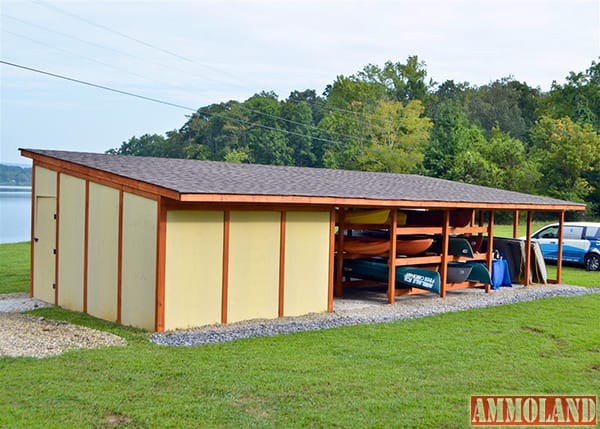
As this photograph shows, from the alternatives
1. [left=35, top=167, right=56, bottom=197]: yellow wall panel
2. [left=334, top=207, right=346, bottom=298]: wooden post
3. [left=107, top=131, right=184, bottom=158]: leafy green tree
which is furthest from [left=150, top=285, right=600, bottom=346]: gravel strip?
[left=107, top=131, right=184, bottom=158]: leafy green tree

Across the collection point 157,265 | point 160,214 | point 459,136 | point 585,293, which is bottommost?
point 585,293

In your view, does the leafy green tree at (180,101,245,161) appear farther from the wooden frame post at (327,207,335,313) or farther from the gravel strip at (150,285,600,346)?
the wooden frame post at (327,207,335,313)

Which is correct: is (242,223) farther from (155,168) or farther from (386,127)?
(386,127)

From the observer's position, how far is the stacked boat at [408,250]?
13648 millimetres

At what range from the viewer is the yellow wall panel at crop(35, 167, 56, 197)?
11891mm

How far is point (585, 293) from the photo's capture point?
1549 cm

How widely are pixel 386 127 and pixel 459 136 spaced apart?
238 inches

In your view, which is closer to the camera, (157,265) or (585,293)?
(157,265)

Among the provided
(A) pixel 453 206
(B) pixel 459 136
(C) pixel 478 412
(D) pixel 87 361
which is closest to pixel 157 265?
(D) pixel 87 361

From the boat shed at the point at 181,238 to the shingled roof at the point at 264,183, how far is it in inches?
1.5

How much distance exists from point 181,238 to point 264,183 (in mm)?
2207

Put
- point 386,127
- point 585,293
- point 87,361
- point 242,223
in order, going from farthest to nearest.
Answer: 1. point 386,127
2. point 585,293
3. point 242,223
4. point 87,361

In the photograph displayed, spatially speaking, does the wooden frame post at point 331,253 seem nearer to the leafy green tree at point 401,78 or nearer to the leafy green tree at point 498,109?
the leafy green tree at point 401,78

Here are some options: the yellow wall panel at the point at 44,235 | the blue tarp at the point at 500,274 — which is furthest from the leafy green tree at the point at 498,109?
the yellow wall panel at the point at 44,235
